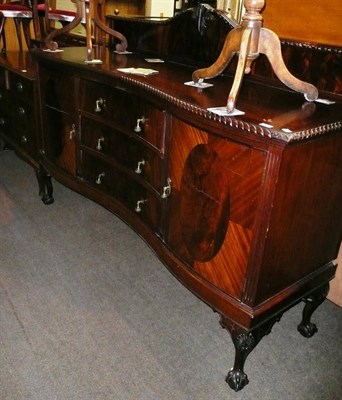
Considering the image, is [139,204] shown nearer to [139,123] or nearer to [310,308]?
[139,123]

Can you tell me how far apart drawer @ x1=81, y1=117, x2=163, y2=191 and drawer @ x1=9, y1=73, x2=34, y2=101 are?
0.68m

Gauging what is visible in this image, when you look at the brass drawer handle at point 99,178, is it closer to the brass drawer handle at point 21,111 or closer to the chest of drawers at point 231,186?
the chest of drawers at point 231,186

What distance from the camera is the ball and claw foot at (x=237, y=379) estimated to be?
1318 mm

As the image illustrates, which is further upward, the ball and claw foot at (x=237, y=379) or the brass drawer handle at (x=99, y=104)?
the brass drawer handle at (x=99, y=104)

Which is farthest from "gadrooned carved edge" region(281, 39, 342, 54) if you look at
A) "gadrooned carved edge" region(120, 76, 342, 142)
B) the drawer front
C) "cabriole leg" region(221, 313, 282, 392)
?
the drawer front

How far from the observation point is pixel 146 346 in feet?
4.98

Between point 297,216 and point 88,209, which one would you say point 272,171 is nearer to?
point 297,216

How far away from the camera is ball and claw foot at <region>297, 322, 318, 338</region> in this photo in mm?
1577

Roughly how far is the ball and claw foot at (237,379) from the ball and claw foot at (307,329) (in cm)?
37

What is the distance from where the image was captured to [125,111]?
1581mm

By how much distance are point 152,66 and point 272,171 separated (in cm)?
98

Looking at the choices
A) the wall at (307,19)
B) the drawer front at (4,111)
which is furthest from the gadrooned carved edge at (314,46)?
the drawer front at (4,111)

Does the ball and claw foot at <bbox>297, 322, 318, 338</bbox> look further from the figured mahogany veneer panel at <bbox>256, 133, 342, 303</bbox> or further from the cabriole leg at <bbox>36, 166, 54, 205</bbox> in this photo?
the cabriole leg at <bbox>36, 166, 54, 205</bbox>

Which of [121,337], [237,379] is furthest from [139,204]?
[237,379]
